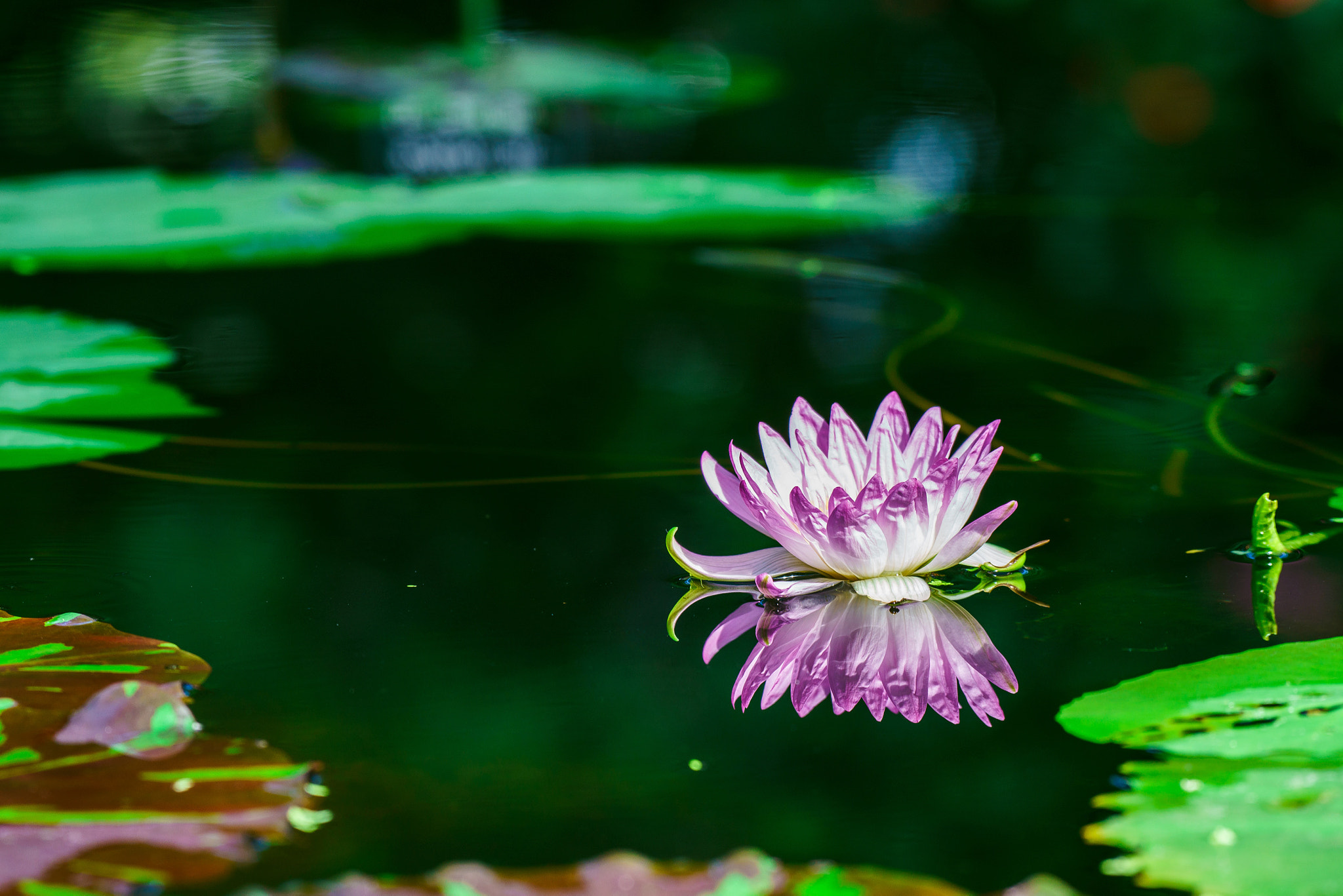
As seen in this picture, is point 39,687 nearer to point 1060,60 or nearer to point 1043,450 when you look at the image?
point 1043,450

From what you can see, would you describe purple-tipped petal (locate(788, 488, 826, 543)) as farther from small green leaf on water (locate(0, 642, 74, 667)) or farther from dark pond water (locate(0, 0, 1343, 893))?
small green leaf on water (locate(0, 642, 74, 667))

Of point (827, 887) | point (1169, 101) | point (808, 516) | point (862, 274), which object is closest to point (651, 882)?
point (827, 887)

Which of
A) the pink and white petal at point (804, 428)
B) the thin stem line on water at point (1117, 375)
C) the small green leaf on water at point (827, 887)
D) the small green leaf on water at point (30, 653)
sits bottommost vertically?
the thin stem line on water at point (1117, 375)

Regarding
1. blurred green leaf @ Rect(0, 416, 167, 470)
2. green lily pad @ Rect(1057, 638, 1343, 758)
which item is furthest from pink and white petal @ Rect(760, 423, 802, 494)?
blurred green leaf @ Rect(0, 416, 167, 470)

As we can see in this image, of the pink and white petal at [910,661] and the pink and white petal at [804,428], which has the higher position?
the pink and white petal at [804,428]

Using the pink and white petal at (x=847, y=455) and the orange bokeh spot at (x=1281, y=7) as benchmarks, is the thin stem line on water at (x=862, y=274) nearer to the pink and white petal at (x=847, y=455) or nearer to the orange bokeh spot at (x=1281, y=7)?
the pink and white petal at (x=847, y=455)

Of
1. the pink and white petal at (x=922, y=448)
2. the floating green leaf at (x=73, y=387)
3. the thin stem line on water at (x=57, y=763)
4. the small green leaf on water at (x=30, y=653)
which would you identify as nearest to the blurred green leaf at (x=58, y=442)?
the floating green leaf at (x=73, y=387)
